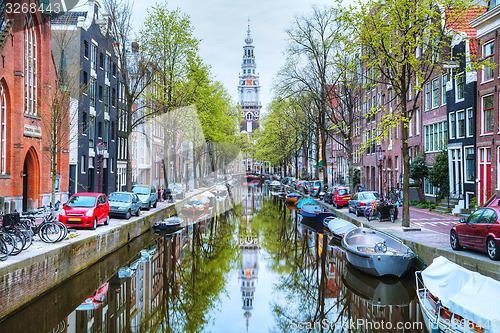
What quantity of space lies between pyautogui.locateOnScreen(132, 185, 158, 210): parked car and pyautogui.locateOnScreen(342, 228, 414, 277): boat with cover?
17154 mm

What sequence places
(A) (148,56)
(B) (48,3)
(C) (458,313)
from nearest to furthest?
(C) (458,313)
(B) (48,3)
(A) (148,56)

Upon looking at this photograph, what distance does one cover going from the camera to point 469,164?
29125 millimetres

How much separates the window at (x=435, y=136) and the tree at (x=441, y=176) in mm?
1829

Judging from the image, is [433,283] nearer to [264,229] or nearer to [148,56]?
[264,229]

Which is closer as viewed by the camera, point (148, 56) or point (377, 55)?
point (377, 55)

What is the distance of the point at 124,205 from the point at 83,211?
553 cm

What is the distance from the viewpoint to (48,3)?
2975cm

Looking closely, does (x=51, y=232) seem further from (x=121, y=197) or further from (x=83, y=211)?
(x=121, y=197)

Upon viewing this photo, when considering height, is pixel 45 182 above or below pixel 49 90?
below

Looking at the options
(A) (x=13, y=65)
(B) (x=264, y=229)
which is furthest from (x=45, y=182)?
(B) (x=264, y=229)

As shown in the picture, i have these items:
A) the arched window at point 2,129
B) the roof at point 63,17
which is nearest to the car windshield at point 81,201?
the arched window at point 2,129

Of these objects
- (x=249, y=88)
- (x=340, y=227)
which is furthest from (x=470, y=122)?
(x=249, y=88)

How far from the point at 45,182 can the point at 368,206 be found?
802 inches

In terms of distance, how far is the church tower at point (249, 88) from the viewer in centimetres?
17712
